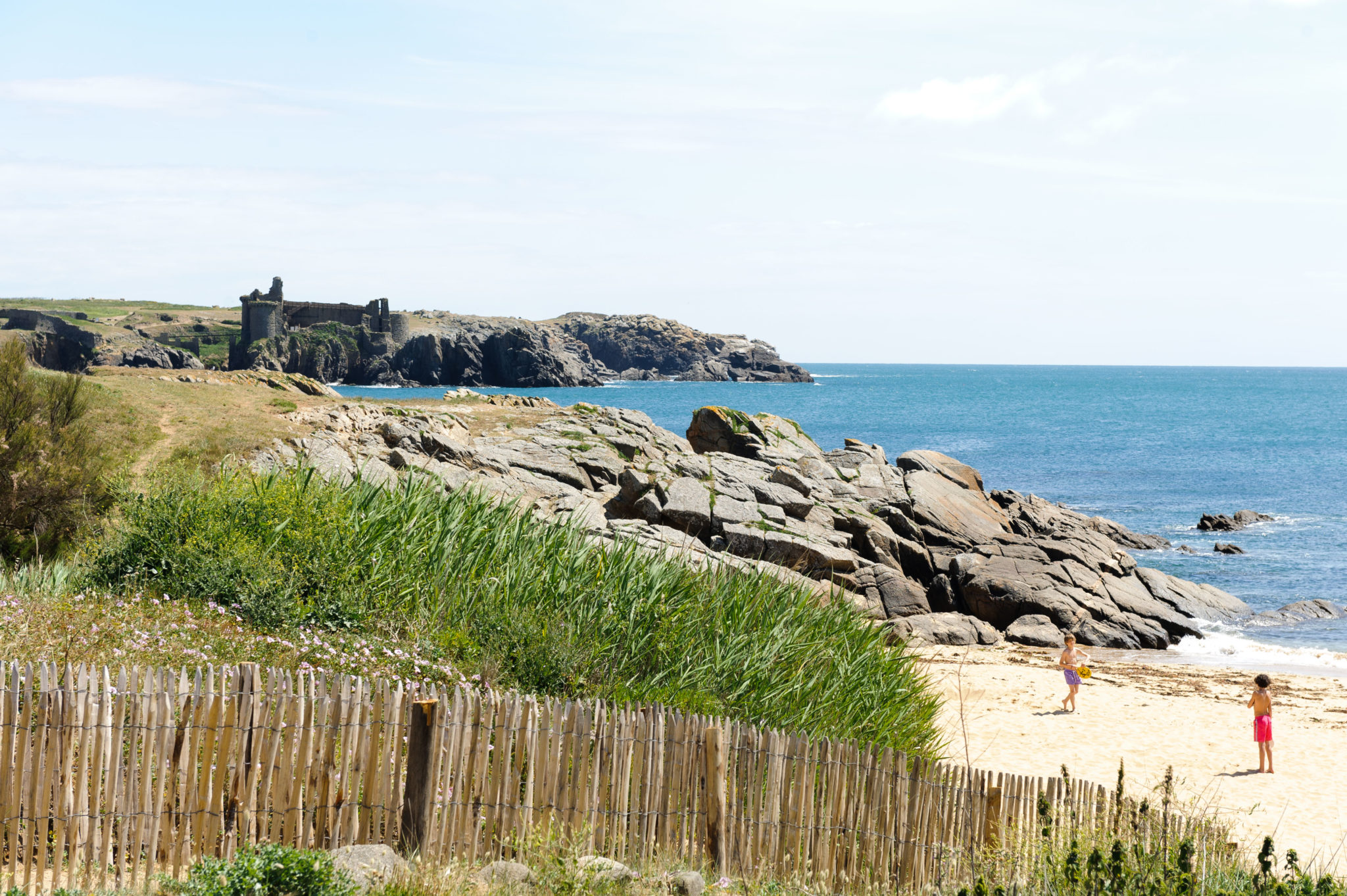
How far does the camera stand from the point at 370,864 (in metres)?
5.54

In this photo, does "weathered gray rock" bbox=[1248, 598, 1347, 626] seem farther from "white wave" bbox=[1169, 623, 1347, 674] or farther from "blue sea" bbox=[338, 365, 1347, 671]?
"white wave" bbox=[1169, 623, 1347, 674]

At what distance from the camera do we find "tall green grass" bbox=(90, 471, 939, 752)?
8.83 metres

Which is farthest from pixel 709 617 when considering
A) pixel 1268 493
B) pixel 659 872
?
pixel 1268 493

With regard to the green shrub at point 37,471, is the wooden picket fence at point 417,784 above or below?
below

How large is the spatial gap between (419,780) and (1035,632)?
2100 centimetres

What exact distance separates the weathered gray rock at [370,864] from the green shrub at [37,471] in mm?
9188

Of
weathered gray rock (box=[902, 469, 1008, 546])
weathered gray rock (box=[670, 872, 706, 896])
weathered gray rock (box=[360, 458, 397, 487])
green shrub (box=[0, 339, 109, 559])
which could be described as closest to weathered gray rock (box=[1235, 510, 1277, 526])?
weathered gray rock (box=[902, 469, 1008, 546])

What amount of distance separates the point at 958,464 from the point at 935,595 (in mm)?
12438

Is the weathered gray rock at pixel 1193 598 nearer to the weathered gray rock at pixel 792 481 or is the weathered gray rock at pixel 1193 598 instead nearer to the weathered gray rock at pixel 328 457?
the weathered gray rock at pixel 792 481

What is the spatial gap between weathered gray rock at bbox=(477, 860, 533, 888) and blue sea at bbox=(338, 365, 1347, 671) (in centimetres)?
2345

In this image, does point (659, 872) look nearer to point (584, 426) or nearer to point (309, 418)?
point (309, 418)

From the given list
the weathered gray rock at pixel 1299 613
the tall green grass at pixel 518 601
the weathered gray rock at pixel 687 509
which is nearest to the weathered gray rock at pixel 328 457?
the tall green grass at pixel 518 601

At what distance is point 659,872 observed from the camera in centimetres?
635

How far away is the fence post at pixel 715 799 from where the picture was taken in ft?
21.9
